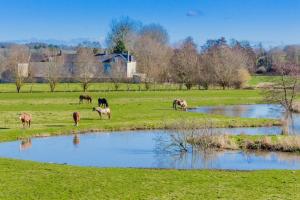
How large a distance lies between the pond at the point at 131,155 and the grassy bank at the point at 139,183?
307 cm

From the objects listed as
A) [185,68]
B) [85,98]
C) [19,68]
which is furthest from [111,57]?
[85,98]

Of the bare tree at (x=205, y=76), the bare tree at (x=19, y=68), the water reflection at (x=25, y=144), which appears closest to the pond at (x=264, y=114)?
the water reflection at (x=25, y=144)

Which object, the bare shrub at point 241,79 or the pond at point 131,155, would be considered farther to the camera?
the bare shrub at point 241,79

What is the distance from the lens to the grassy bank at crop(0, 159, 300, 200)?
19.8 m

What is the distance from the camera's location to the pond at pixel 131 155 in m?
28.0

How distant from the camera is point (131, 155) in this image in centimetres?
3102

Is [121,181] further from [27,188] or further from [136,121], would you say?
[136,121]

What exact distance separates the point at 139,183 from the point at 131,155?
9198 mm

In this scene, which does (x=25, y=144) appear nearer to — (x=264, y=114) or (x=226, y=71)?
(x=264, y=114)

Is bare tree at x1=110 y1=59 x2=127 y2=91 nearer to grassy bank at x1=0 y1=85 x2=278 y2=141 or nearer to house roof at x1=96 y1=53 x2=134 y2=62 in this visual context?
house roof at x1=96 y1=53 x2=134 y2=62

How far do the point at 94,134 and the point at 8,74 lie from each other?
9385 centimetres

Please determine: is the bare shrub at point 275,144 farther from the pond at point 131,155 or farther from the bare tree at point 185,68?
the bare tree at point 185,68

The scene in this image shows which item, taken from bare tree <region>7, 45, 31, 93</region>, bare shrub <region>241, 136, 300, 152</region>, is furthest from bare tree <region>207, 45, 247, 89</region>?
bare shrub <region>241, 136, 300, 152</region>

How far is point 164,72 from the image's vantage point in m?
110
